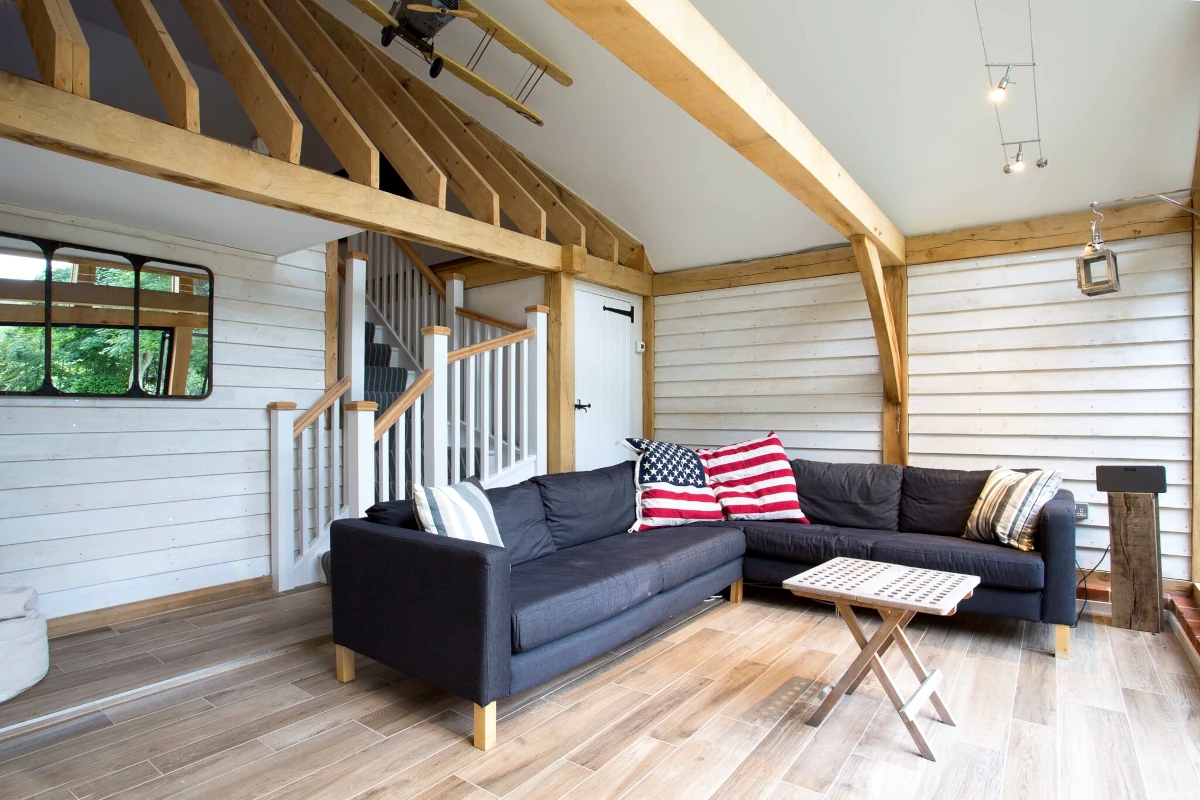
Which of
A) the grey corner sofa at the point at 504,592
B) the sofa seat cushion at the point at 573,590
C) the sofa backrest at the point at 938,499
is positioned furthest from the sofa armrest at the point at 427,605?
the sofa backrest at the point at 938,499

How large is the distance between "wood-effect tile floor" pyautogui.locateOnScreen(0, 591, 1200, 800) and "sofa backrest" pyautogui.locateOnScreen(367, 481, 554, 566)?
0.60 m

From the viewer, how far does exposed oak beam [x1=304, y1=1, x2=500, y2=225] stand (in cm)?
436

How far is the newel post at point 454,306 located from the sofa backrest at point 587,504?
82.8 inches

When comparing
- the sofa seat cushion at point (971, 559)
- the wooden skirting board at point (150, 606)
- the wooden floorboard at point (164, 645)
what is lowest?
the wooden floorboard at point (164, 645)

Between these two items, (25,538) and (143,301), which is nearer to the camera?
(25,538)

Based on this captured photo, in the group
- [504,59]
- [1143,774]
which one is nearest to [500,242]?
[504,59]

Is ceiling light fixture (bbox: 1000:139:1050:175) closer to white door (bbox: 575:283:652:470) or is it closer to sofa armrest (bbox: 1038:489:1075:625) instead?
sofa armrest (bbox: 1038:489:1075:625)

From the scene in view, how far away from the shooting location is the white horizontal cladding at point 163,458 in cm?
337

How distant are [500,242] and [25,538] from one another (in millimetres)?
2966

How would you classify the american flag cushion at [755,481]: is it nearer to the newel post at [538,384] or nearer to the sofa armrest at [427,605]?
the newel post at [538,384]

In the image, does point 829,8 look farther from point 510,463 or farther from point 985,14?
point 510,463

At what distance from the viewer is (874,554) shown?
3580 millimetres

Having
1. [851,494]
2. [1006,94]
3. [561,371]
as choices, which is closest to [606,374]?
[561,371]

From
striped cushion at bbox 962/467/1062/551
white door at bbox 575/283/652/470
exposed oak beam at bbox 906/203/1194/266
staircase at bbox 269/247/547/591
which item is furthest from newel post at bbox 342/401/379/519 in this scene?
exposed oak beam at bbox 906/203/1194/266
